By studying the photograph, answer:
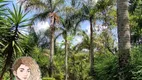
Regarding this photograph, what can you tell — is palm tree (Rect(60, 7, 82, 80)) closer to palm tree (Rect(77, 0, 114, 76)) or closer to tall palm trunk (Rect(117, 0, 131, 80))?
palm tree (Rect(77, 0, 114, 76))

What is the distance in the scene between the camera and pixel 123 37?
12828 millimetres

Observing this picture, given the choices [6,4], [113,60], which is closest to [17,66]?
[6,4]

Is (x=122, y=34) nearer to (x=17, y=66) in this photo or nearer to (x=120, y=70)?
(x=120, y=70)

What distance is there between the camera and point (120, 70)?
13.0 meters

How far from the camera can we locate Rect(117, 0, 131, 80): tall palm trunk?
42.1 feet

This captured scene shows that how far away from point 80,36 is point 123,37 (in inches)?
1392

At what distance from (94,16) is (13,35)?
20.5 meters

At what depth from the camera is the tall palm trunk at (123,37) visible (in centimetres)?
1283

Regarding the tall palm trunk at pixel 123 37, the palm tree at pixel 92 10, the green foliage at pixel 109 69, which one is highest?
the palm tree at pixel 92 10

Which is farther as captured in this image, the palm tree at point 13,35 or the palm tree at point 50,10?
the palm tree at point 50,10

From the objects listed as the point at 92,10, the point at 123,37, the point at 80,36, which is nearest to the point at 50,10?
the point at 92,10

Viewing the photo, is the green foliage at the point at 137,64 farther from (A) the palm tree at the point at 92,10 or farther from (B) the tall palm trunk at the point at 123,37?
(A) the palm tree at the point at 92,10

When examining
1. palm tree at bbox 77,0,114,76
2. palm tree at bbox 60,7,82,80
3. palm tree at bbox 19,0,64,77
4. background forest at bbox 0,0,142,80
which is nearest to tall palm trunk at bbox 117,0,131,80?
background forest at bbox 0,0,142,80

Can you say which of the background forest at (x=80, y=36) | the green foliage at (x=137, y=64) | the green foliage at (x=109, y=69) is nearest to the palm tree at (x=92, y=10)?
the background forest at (x=80, y=36)
